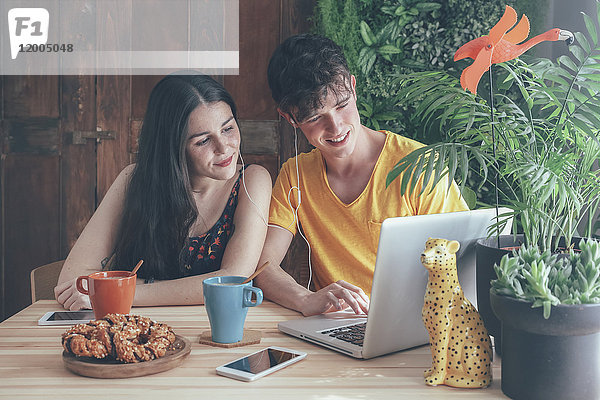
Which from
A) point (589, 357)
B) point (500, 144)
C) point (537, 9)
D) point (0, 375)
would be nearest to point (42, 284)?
point (0, 375)

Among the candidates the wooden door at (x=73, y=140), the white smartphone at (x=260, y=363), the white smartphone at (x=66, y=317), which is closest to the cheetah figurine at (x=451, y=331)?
the white smartphone at (x=260, y=363)

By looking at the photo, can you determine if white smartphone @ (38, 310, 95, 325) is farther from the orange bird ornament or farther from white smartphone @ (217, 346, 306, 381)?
the orange bird ornament

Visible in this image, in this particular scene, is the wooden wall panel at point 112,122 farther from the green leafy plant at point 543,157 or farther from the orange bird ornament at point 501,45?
the orange bird ornament at point 501,45

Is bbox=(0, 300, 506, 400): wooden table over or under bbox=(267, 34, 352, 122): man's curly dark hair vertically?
under

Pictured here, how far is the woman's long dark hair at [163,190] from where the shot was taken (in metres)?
1.78

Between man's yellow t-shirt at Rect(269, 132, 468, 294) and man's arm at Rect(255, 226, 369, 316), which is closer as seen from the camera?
man's arm at Rect(255, 226, 369, 316)

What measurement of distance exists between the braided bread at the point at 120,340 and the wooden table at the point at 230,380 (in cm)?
4

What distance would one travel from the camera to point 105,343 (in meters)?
0.92

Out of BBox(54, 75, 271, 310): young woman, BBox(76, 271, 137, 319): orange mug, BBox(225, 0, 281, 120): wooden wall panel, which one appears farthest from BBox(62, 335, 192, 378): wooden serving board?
BBox(225, 0, 281, 120): wooden wall panel

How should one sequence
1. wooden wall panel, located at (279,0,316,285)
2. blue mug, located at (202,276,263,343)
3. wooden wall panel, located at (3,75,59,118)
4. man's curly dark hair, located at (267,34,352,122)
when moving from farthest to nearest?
wooden wall panel, located at (3,75,59,118) < wooden wall panel, located at (279,0,316,285) < man's curly dark hair, located at (267,34,352,122) < blue mug, located at (202,276,263,343)

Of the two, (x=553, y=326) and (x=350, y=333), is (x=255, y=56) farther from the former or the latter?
(x=553, y=326)

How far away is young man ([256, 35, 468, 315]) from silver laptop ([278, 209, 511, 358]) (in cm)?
44

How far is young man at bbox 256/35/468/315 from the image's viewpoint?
1644mm

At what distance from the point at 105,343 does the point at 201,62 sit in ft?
6.49
